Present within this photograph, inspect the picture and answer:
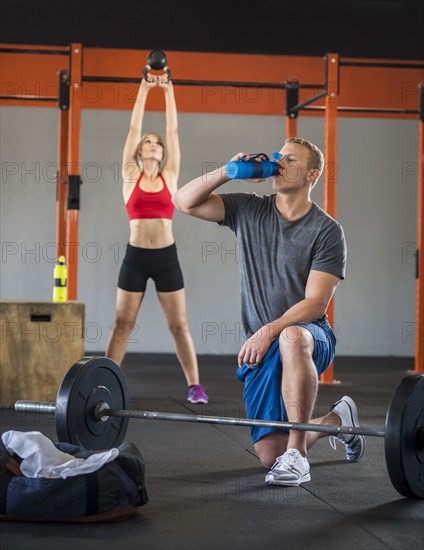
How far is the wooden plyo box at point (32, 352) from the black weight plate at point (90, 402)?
1.48 metres

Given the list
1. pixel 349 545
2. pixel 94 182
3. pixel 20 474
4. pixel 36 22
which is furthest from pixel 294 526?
pixel 94 182

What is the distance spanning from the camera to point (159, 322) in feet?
26.7

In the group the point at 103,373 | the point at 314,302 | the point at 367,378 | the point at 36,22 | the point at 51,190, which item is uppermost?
the point at 36,22

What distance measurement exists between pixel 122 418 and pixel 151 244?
1.94 metres

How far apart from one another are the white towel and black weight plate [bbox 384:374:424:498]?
0.81 metres

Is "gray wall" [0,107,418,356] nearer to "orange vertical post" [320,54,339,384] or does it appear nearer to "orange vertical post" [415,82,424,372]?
"orange vertical post" [415,82,424,372]

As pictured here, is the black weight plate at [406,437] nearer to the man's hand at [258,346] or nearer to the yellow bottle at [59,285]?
the man's hand at [258,346]

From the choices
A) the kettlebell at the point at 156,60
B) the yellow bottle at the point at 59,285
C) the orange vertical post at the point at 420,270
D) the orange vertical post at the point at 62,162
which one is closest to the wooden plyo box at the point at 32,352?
the yellow bottle at the point at 59,285

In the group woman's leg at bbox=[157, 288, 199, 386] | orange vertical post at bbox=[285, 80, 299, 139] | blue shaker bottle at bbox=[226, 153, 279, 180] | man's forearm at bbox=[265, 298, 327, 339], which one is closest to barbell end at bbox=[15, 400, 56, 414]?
man's forearm at bbox=[265, 298, 327, 339]

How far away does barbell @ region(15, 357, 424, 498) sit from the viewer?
247cm

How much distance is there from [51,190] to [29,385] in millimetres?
3862

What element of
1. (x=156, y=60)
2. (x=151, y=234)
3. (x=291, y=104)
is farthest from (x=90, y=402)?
(x=291, y=104)

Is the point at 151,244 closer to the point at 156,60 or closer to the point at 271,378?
the point at 156,60

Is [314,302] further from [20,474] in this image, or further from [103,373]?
[20,474]
